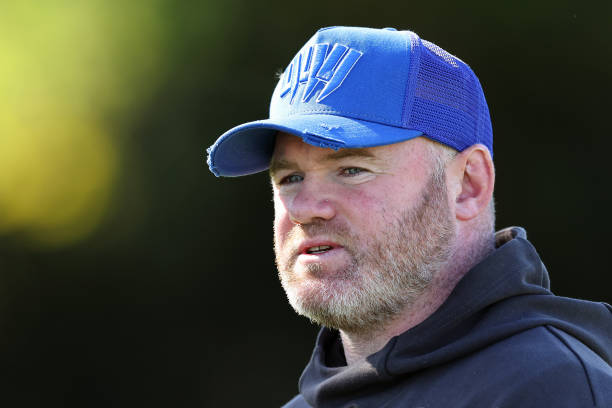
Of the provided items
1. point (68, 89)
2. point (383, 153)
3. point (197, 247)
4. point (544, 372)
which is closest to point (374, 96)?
point (383, 153)

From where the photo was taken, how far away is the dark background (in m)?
4.27

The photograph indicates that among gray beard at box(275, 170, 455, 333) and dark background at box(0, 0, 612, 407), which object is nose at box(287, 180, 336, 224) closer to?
gray beard at box(275, 170, 455, 333)

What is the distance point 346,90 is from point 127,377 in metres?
3.03

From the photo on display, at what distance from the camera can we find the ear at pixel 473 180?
1894 mm

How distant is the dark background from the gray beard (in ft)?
8.31

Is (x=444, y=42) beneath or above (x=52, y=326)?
above

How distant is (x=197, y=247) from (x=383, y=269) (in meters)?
2.78

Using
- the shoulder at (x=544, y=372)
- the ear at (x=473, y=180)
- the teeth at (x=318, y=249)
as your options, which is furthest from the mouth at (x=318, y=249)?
the shoulder at (x=544, y=372)

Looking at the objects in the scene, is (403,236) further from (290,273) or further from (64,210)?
(64,210)

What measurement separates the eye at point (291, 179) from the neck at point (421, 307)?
38 centimetres

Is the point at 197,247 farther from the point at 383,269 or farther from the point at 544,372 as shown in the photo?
the point at 544,372

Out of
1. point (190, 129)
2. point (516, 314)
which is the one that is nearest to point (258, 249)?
point (190, 129)

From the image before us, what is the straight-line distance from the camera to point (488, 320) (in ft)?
5.37

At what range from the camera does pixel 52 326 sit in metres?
4.43
